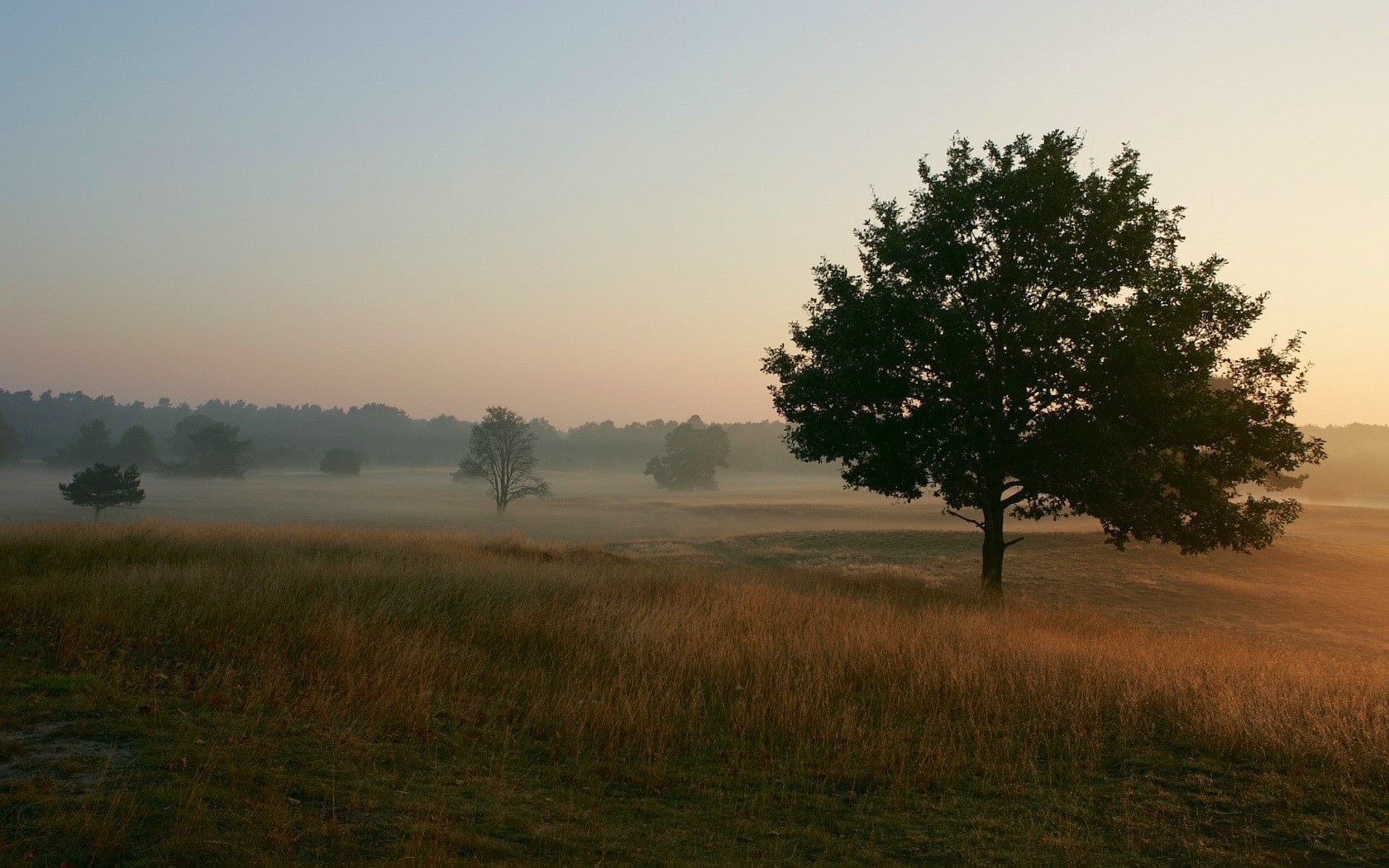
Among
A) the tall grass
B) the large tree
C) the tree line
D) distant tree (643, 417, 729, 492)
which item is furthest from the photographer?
the tree line

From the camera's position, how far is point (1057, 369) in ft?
57.5

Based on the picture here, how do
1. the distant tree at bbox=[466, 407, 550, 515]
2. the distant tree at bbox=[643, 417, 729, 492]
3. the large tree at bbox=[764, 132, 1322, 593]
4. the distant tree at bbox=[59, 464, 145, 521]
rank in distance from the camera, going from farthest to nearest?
the distant tree at bbox=[643, 417, 729, 492]
the distant tree at bbox=[466, 407, 550, 515]
the distant tree at bbox=[59, 464, 145, 521]
the large tree at bbox=[764, 132, 1322, 593]

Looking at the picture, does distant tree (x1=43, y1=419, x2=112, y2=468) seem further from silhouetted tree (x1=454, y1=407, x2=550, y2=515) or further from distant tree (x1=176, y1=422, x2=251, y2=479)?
silhouetted tree (x1=454, y1=407, x2=550, y2=515)

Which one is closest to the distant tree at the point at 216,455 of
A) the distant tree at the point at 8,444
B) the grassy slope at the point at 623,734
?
the distant tree at the point at 8,444

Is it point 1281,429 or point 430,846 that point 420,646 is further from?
point 1281,429

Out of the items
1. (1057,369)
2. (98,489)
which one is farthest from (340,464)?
(1057,369)

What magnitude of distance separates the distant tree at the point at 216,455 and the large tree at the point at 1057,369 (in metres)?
Answer: 92.1

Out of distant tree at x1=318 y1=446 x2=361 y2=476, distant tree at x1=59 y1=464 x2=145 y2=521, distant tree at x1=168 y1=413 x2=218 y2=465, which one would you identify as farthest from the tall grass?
distant tree at x1=168 y1=413 x2=218 y2=465

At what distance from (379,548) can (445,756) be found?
48.6 ft

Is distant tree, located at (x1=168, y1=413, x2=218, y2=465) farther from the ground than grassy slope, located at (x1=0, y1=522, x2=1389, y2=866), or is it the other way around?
distant tree, located at (x1=168, y1=413, x2=218, y2=465)

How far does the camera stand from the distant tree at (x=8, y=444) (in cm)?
8462

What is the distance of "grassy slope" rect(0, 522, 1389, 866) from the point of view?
5484 millimetres

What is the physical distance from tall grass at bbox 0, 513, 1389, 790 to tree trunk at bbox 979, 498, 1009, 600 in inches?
211

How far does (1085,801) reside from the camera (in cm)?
662
